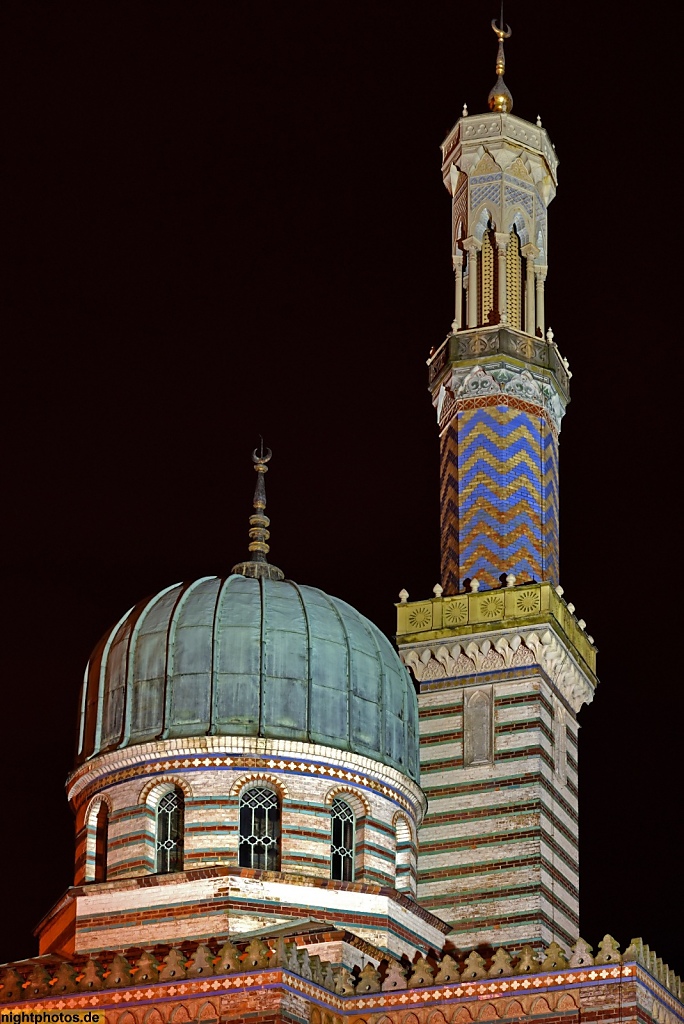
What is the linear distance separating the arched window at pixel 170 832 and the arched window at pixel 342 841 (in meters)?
2.04

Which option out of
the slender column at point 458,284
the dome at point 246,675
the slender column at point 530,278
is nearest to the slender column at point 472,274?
the slender column at point 458,284

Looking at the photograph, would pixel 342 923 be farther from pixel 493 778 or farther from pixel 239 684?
pixel 493 778

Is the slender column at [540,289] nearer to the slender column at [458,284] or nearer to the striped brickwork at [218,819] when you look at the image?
the slender column at [458,284]

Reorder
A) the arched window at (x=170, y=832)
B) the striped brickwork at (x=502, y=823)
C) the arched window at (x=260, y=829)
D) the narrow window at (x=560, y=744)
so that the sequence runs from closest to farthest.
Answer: the arched window at (x=260, y=829)
the arched window at (x=170, y=832)
the striped brickwork at (x=502, y=823)
the narrow window at (x=560, y=744)

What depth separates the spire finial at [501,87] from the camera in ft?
153

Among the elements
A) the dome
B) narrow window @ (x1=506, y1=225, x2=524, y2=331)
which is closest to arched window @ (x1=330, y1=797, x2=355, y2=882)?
the dome

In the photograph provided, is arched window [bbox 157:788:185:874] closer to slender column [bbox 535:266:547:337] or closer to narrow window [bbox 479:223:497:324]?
narrow window [bbox 479:223:497:324]

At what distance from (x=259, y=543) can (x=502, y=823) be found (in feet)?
19.1

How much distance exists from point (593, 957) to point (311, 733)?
17.9 ft

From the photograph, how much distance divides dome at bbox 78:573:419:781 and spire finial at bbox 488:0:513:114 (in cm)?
1296

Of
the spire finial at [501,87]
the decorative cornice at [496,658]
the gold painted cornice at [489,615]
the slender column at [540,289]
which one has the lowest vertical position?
the decorative cornice at [496,658]

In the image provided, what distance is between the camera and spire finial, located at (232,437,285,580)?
125 ft

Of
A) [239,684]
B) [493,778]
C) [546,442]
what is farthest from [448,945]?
[546,442]

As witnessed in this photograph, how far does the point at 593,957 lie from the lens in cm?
3188
